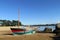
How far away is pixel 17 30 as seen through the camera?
1268 inches

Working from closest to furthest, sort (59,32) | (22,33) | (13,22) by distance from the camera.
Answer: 1. (59,32)
2. (22,33)
3. (13,22)

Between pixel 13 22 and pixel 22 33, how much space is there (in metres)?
115

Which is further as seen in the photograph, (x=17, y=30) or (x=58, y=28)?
(x=17, y=30)

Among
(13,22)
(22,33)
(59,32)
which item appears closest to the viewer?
(59,32)

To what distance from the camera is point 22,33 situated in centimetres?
3206

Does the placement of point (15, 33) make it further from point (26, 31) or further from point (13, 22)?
point (13, 22)

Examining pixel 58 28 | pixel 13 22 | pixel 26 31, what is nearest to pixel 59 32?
pixel 58 28

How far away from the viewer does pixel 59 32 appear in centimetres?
2803

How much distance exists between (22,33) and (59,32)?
781 cm

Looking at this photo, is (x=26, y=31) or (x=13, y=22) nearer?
(x=26, y=31)

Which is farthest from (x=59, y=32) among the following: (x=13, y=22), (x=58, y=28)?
(x=13, y=22)

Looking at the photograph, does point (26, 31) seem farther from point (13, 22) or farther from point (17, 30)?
point (13, 22)

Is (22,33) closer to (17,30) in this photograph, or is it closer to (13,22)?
(17,30)

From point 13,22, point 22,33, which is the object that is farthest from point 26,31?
point 13,22
